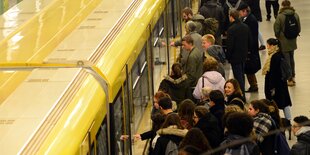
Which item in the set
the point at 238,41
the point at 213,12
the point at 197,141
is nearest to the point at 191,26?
the point at 238,41

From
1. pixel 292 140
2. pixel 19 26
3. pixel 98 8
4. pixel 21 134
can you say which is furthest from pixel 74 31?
pixel 292 140

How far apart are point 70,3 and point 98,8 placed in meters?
0.41

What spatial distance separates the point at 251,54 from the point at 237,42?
1222 mm

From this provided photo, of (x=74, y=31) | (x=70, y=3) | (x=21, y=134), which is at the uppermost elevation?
(x=70, y=3)

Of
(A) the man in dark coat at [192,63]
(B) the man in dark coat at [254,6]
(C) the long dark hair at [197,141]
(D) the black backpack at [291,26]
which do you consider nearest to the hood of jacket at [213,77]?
(A) the man in dark coat at [192,63]

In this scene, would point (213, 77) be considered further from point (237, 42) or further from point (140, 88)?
point (237, 42)

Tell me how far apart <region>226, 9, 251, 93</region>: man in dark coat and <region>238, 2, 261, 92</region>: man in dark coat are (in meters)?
0.53

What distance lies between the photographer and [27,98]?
707 cm

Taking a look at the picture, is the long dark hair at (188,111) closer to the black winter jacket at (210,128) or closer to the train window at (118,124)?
the black winter jacket at (210,128)

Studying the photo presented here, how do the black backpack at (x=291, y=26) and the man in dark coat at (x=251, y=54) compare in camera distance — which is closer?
the man in dark coat at (x=251, y=54)

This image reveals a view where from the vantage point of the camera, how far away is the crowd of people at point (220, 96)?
319 inches

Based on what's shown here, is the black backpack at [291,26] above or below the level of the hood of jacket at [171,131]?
above

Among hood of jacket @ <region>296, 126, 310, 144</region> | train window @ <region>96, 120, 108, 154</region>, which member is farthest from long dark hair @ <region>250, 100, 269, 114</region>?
train window @ <region>96, 120, 108, 154</region>

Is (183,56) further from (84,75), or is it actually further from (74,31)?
(84,75)
